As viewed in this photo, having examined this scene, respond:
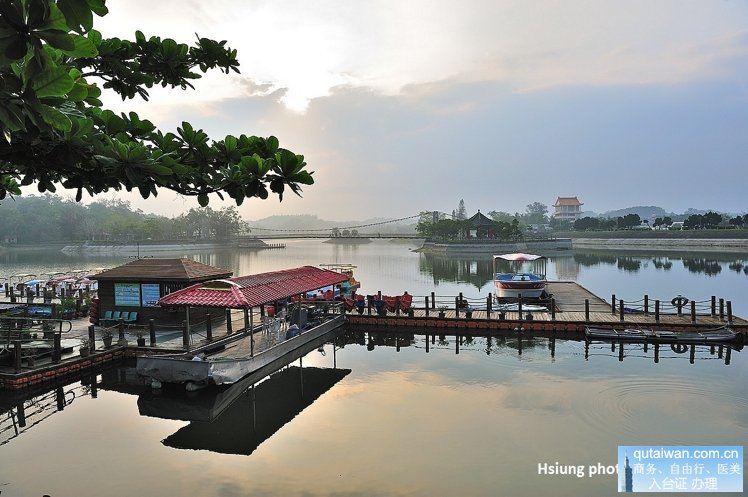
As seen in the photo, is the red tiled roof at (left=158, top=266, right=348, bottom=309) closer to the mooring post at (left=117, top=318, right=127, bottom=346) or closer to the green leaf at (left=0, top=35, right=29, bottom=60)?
the mooring post at (left=117, top=318, right=127, bottom=346)

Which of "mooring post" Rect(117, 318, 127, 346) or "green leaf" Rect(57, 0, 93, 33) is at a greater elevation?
"green leaf" Rect(57, 0, 93, 33)

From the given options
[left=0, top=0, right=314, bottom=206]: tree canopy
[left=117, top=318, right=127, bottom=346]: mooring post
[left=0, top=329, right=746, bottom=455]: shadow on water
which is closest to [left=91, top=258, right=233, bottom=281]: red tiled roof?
[left=117, top=318, right=127, bottom=346]: mooring post

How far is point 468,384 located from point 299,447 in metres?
6.53

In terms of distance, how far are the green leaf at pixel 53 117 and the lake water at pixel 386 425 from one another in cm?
864

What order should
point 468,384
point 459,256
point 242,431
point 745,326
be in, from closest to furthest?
point 242,431 → point 468,384 → point 745,326 → point 459,256

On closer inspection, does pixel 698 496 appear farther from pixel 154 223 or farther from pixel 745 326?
pixel 154 223

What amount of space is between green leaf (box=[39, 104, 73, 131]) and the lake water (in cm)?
864

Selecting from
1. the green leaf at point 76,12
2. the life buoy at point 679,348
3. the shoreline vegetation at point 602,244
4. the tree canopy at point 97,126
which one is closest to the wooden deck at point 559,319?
the life buoy at point 679,348

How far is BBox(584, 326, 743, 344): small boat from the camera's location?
66.1 feet

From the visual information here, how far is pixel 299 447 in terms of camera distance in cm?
1189

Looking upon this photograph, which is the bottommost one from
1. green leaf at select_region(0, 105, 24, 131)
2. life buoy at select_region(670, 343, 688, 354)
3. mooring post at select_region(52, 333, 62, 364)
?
life buoy at select_region(670, 343, 688, 354)

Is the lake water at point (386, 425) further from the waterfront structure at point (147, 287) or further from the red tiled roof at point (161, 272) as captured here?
the red tiled roof at point (161, 272)

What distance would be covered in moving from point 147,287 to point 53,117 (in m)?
A: 19.9

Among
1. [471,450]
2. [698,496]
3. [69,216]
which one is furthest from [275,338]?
[69,216]
